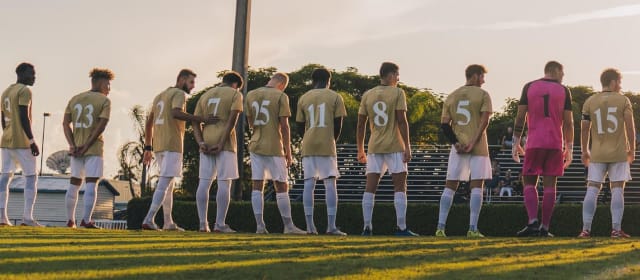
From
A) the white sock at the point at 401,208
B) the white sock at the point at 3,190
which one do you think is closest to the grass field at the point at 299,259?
the white sock at the point at 401,208

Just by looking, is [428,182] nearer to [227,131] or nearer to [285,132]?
[285,132]

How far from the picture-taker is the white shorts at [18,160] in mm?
14758

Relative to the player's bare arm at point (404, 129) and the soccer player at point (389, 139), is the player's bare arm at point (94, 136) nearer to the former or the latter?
the soccer player at point (389, 139)

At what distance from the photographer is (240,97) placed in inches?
563

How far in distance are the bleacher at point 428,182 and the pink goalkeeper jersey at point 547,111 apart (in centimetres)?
1741

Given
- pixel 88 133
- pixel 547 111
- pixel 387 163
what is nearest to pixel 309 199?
pixel 387 163

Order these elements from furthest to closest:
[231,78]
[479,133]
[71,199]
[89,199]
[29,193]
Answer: [29,193], [71,199], [231,78], [89,199], [479,133]

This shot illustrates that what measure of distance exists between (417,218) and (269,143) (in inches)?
295

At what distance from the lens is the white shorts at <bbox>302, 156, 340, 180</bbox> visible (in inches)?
556

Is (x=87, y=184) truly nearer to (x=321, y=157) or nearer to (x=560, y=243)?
(x=321, y=157)

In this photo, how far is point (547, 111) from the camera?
527 inches

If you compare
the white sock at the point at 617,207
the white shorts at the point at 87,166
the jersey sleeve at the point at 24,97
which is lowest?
the white sock at the point at 617,207

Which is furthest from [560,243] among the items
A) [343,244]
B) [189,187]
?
[189,187]

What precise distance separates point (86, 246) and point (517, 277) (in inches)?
162
